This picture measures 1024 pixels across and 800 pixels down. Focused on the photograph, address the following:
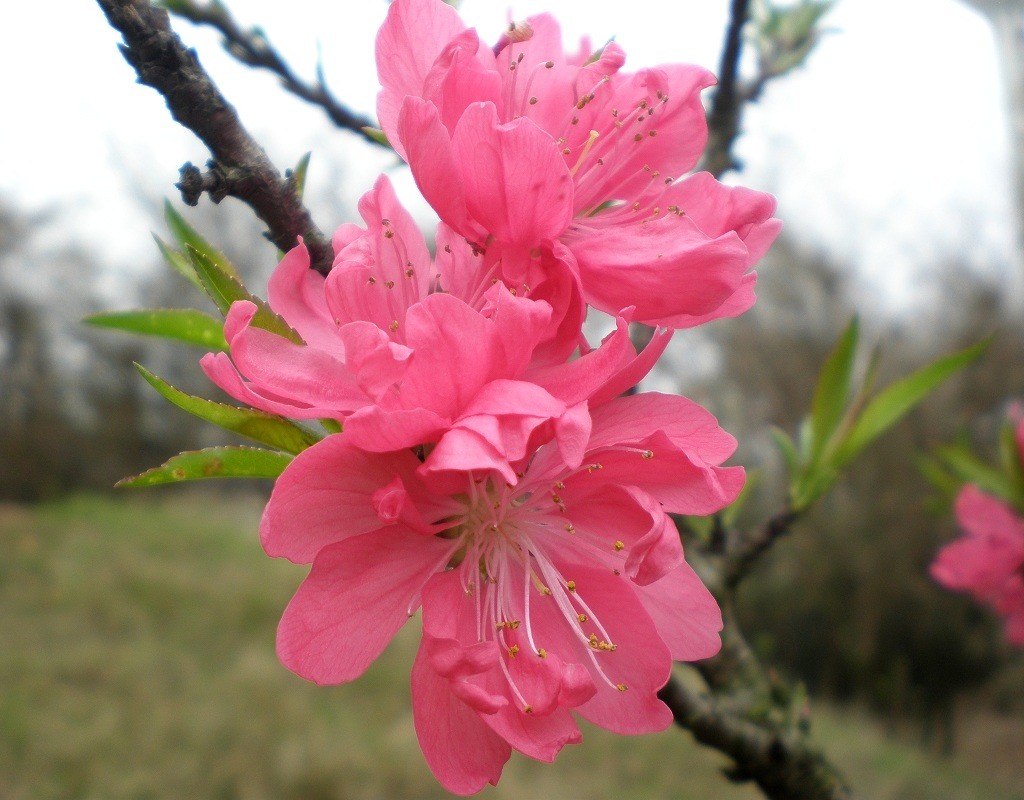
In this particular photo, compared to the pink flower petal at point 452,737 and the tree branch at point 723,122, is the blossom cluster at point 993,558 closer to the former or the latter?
the tree branch at point 723,122

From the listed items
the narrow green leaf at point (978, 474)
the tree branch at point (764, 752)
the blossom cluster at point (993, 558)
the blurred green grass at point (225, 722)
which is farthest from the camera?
the blurred green grass at point (225, 722)

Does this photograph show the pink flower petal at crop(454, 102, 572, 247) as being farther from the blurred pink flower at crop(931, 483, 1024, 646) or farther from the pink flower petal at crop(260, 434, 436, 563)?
the blurred pink flower at crop(931, 483, 1024, 646)

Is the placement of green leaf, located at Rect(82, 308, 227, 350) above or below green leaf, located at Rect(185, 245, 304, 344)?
below

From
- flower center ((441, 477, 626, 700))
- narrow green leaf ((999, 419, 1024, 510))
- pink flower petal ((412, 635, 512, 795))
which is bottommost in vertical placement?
narrow green leaf ((999, 419, 1024, 510))

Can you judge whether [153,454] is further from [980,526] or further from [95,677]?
[980,526]

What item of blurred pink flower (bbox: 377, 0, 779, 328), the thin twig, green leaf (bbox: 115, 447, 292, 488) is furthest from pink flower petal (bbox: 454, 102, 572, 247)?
the thin twig

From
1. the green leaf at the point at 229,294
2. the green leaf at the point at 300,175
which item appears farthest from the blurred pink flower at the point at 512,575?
the green leaf at the point at 300,175

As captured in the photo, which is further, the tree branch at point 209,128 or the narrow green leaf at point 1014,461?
the narrow green leaf at point 1014,461
